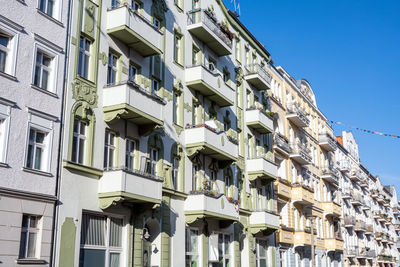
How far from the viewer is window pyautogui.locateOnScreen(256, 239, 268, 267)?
33.6 meters

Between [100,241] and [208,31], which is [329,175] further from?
[100,241]

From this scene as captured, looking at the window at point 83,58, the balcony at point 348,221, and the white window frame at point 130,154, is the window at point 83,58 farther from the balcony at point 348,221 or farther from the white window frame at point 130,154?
the balcony at point 348,221

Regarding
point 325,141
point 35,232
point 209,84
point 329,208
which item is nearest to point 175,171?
point 209,84

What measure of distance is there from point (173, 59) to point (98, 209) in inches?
399

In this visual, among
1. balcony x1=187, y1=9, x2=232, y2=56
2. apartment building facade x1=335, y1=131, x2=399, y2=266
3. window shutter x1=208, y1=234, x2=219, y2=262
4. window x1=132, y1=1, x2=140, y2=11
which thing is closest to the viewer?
window x1=132, y1=1, x2=140, y2=11

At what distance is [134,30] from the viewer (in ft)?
71.9

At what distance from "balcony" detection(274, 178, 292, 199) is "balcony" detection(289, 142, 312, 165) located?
2926 mm

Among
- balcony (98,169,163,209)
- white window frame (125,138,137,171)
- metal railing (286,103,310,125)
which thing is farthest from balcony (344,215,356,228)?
balcony (98,169,163,209)

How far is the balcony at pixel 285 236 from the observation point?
121 ft

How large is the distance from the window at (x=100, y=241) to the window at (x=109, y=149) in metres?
2.20

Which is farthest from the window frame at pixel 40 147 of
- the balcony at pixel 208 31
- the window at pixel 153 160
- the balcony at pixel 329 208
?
the balcony at pixel 329 208

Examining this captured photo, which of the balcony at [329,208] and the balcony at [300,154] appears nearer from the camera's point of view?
the balcony at [300,154]

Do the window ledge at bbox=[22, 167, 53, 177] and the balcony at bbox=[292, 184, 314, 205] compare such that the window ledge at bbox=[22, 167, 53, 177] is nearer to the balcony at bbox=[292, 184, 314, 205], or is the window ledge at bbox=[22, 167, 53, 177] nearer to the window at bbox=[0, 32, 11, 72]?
the window at bbox=[0, 32, 11, 72]

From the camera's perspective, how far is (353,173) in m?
65.6
